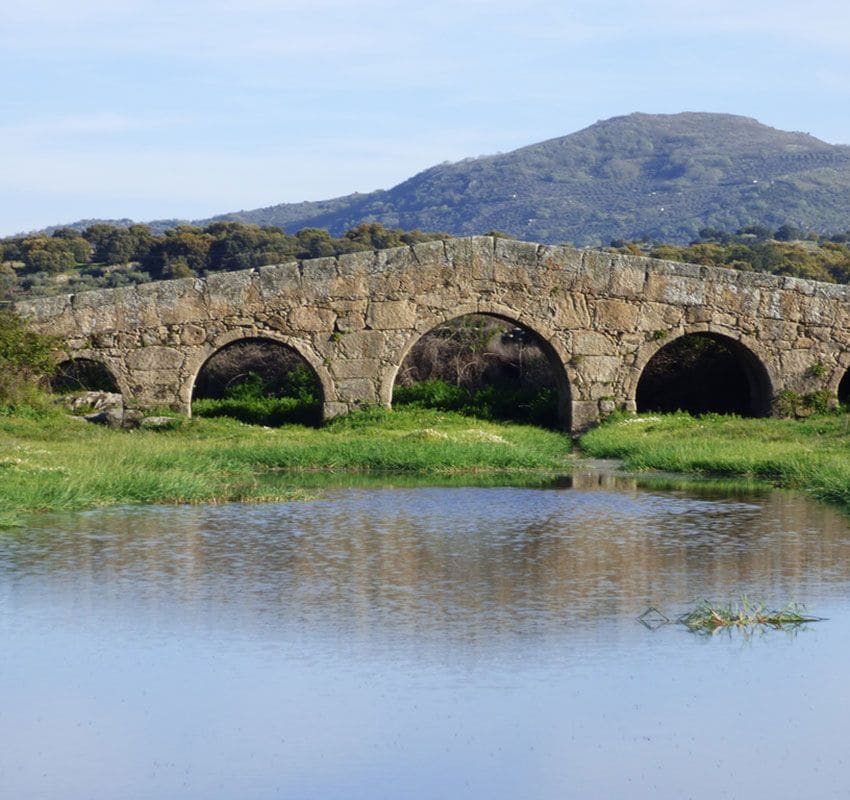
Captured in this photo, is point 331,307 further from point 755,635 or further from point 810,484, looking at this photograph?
point 755,635

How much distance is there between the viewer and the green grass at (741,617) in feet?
28.4

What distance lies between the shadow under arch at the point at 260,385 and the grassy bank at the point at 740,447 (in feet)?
16.2

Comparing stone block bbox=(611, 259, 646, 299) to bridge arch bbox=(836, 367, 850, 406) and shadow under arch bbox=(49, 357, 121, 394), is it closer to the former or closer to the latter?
bridge arch bbox=(836, 367, 850, 406)

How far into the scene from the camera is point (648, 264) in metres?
24.0

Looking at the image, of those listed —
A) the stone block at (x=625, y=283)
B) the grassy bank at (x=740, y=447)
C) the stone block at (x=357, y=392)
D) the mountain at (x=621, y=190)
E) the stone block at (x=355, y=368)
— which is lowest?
the grassy bank at (x=740, y=447)

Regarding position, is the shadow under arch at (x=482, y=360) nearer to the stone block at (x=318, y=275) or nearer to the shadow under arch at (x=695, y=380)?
the shadow under arch at (x=695, y=380)

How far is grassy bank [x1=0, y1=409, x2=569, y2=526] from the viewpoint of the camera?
1434 cm

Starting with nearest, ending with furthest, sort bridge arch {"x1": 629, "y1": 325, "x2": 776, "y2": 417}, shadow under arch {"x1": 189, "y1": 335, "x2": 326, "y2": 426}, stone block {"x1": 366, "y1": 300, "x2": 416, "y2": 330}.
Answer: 1. stone block {"x1": 366, "y1": 300, "x2": 416, "y2": 330}
2. shadow under arch {"x1": 189, "y1": 335, "x2": 326, "y2": 426}
3. bridge arch {"x1": 629, "y1": 325, "x2": 776, "y2": 417}

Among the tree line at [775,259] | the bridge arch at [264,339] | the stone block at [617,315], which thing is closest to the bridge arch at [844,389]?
the stone block at [617,315]

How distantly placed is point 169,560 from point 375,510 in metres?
3.55

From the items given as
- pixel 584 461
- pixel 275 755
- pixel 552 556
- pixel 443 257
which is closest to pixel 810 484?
pixel 584 461

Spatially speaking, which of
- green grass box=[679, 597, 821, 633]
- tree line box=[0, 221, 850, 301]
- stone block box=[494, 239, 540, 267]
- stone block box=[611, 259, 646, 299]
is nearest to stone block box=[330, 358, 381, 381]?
stone block box=[494, 239, 540, 267]

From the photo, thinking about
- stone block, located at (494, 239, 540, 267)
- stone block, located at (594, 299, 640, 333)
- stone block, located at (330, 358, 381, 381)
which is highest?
stone block, located at (494, 239, 540, 267)

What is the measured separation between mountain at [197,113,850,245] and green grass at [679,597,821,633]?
356ft
